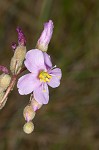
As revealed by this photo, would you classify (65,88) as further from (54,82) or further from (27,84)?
(27,84)

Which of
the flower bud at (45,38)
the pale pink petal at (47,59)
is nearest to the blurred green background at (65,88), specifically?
the flower bud at (45,38)

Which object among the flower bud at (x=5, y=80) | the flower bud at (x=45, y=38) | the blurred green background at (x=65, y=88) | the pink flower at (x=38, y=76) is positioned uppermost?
the blurred green background at (x=65, y=88)

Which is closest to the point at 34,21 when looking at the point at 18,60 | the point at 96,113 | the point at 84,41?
the point at 84,41

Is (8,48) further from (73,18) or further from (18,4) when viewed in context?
(73,18)

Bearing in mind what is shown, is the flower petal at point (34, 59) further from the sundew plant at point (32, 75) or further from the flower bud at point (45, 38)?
the flower bud at point (45, 38)

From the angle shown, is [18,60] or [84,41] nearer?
[18,60]

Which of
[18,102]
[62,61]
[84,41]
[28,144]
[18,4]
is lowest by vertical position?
[28,144]

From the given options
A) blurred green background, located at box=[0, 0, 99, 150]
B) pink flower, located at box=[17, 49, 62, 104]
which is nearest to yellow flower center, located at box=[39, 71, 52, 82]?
pink flower, located at box=[17, 49, 62, 104]
